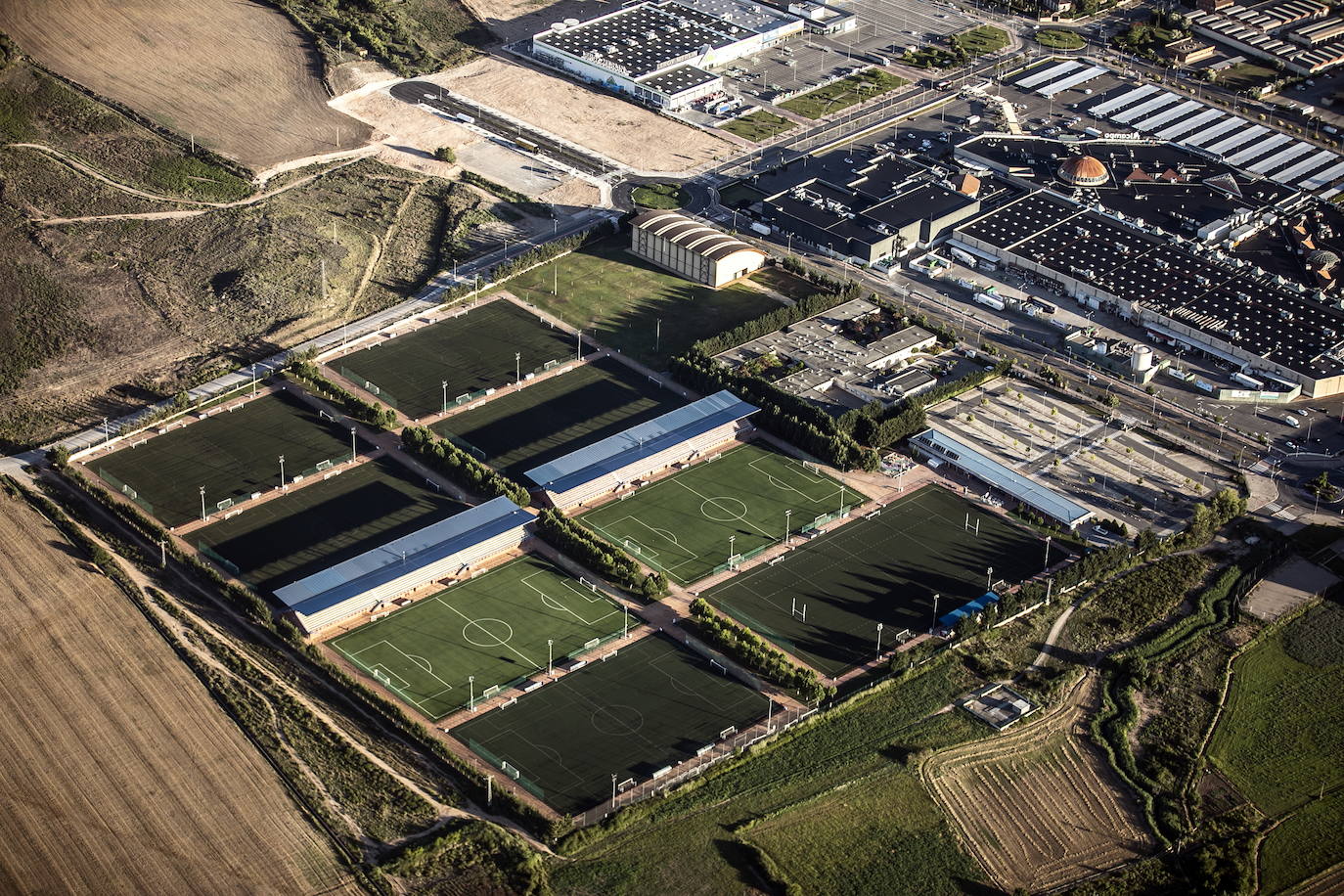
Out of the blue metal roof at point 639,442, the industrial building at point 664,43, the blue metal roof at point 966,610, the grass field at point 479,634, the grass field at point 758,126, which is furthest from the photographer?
the industrial building at point 664,43

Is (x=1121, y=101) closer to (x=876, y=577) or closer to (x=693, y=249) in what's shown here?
(x=693, y=249)

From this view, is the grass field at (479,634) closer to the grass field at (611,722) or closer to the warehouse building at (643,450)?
the grass field at (611,722)

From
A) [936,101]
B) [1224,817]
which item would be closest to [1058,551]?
[1224,817]

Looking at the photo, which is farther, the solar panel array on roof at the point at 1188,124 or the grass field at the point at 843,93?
the grass field at the point at 843,93

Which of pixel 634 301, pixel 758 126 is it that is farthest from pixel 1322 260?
pixel 634 301

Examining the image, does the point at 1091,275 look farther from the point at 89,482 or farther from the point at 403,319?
the point at 89,482

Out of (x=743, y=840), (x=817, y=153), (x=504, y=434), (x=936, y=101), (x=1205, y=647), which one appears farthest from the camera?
(x=936, y=101)

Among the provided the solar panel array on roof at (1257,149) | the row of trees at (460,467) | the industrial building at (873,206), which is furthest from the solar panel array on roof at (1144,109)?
the row of trees at (460,467)
